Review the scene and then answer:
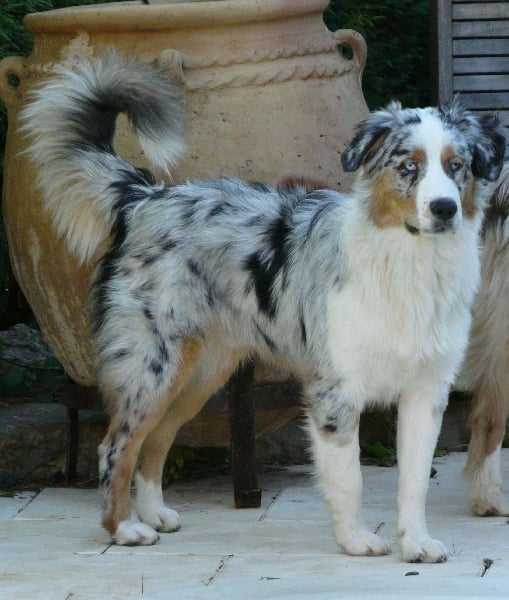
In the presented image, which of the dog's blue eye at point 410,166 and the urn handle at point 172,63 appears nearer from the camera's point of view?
the dog's blue eye at point 410,166

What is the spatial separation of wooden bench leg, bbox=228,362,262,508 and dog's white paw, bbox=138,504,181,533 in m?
0.40

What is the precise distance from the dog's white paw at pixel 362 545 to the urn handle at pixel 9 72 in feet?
7.69

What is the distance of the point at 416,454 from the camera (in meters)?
4.48

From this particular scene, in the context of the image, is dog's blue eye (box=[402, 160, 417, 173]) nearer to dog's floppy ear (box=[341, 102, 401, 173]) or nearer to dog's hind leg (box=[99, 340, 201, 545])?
dog's floppy ear (box=[341, 102, 401, 173])

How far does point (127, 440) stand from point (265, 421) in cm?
99

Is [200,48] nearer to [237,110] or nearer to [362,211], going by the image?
[237,110]

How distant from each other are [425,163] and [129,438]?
148cm

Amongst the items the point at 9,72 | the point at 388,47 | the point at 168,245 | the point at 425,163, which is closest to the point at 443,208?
the point at 425,163

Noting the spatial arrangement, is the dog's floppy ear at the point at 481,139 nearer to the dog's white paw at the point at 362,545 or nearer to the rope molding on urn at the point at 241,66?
the rope molding on urn at the point at 241,66

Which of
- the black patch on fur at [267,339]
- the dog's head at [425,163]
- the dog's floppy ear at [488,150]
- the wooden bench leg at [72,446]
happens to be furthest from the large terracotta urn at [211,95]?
the dog's floppy ear at [488,150]

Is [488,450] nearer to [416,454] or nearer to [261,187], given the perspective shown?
[416,454]

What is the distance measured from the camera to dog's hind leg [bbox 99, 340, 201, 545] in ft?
15.6

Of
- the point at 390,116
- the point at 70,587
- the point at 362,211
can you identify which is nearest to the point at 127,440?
the point at 70,587

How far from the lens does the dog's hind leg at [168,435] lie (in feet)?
16.4
